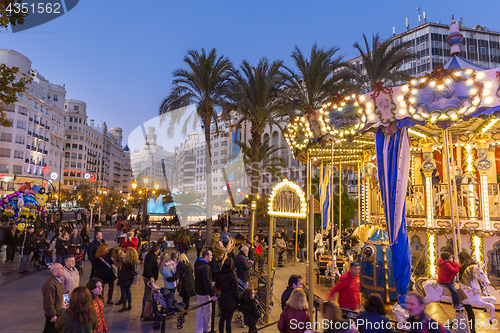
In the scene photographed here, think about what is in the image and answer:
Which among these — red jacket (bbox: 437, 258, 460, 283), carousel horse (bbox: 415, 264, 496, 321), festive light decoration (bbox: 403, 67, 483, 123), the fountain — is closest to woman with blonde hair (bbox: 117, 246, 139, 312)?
carousel horse (bbox: 415, 264, 496, 321)

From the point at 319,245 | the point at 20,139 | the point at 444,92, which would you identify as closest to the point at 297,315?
the point at 444,92

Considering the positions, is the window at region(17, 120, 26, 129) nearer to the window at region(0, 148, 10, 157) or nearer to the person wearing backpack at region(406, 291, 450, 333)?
the window at region(0, 148, 10, 157)

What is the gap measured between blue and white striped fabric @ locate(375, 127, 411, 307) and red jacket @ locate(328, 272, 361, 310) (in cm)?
228

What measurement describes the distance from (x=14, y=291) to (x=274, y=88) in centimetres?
1555

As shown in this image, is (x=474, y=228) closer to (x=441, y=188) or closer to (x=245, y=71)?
(x=441, y=188)

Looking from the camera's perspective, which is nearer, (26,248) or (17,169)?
(26,248)

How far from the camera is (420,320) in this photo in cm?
398

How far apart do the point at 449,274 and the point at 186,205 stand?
31.3m

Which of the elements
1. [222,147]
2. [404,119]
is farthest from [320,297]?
[222,147]

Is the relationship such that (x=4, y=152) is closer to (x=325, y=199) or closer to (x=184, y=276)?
(x=325, y=199)

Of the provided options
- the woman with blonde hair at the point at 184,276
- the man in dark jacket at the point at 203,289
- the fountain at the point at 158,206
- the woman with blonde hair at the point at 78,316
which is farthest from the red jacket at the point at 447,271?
the fountain at the point at 158,206

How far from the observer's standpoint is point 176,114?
1923cm

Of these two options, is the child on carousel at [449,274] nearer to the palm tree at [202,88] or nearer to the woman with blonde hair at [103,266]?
the woman with blonde hair at [103,266]

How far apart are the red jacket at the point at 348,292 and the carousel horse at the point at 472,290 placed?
2.08 m
